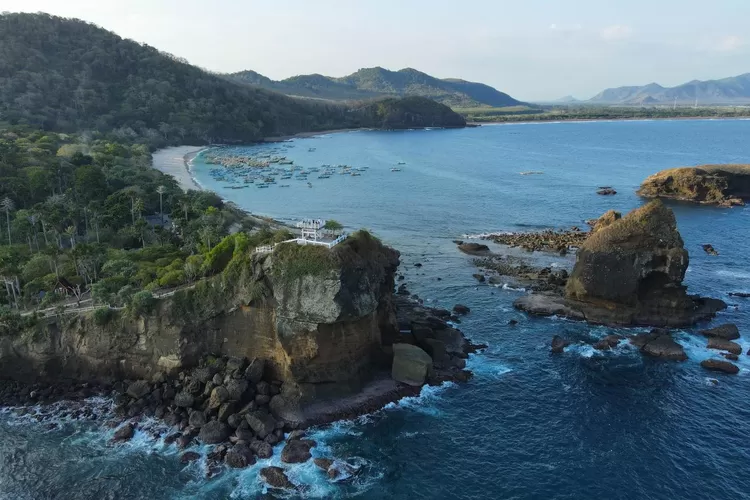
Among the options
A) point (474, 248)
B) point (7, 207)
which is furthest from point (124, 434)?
point (474, 248)

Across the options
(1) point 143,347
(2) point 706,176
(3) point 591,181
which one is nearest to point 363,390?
(1) point 143,347

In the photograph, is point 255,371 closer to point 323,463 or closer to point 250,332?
point 250,332

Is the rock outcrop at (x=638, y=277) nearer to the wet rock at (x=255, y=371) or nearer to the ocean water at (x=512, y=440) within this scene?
the ocean water at (x=512, y=440)

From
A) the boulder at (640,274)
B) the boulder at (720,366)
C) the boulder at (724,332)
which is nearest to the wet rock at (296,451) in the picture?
the boulder at (640,274)

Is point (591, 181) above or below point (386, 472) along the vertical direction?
above

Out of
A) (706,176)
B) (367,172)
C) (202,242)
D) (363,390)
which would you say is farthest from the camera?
(367,172)

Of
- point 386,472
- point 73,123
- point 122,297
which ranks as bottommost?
point 386,472

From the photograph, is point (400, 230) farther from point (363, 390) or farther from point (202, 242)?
point (363, 390)
